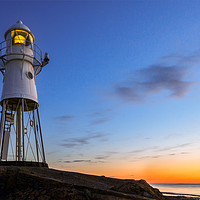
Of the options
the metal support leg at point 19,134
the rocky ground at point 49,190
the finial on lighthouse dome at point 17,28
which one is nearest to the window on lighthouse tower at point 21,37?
the finial on lighthouse dome at point 17,28

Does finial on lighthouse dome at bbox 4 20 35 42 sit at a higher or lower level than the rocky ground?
higher

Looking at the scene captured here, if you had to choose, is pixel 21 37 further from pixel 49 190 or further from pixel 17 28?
pixel 49 190

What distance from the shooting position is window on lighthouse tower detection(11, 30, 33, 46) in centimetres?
2148

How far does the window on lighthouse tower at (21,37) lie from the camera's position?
70.5 ft

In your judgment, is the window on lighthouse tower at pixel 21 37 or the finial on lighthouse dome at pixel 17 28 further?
the finial on lighthouse dome at pixel 17 28

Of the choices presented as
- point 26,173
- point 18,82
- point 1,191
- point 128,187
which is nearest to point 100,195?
point 128,187

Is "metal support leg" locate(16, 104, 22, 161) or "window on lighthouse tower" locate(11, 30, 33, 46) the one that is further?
"window on lighthouse tower" locate(11, 30, 33, 46)

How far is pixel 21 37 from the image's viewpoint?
2175 cm

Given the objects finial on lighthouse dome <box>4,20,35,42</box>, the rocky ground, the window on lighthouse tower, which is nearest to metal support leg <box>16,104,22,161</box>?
the window on lighthouse tower

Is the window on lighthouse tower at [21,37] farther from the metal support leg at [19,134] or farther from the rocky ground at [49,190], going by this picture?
the rocky ground at [49,190]

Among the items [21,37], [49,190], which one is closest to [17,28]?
[21,37]

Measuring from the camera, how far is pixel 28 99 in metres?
19.4

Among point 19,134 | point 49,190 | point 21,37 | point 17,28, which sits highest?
point 17,28

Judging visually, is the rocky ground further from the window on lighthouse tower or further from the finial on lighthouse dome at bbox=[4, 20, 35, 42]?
the finial on lighthouse dome at bbox=[4, 20, 35, 42]
